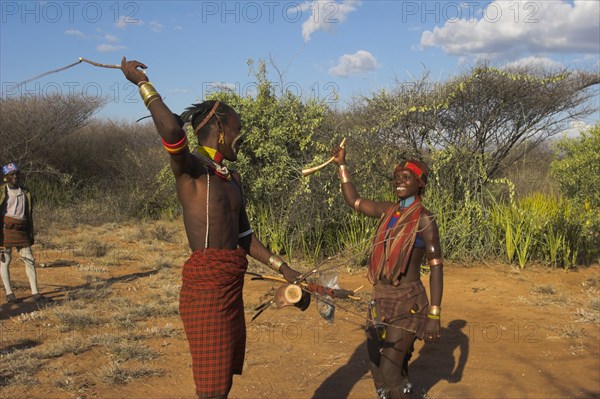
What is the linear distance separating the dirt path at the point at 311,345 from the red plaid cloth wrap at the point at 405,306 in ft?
1.00

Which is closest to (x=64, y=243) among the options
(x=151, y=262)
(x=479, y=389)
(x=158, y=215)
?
(x=151, y=262)

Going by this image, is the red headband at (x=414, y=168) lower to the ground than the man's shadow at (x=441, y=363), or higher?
higher

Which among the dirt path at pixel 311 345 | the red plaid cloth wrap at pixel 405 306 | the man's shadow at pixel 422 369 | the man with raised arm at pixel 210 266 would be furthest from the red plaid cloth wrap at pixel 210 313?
the man's shadow at pixel 422 369

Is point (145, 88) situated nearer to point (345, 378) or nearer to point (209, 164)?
point (209, 164)

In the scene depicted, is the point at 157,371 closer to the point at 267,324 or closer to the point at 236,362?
the point at 267,324

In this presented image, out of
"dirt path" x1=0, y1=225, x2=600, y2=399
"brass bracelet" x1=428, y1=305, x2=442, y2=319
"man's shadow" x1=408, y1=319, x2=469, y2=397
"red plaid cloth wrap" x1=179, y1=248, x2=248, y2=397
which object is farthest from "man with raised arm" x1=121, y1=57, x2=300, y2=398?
"man's shadow" x1=408, y1=319, x2=469, y2=397

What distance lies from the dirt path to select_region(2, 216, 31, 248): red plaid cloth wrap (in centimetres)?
78

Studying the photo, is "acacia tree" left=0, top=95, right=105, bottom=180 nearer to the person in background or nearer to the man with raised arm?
the person in background

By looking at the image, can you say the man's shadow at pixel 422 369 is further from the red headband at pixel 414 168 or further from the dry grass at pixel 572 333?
the red headband at pixel 414 168

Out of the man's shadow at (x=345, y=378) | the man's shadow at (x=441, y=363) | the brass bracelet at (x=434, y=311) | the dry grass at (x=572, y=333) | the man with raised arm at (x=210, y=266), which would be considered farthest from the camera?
the dry grass at (x=572, y=333)

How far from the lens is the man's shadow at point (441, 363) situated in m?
5.00

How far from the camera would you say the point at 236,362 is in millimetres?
3074

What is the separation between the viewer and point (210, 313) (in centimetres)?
284

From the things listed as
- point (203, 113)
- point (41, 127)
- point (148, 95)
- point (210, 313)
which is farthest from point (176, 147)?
point (41, 127)
